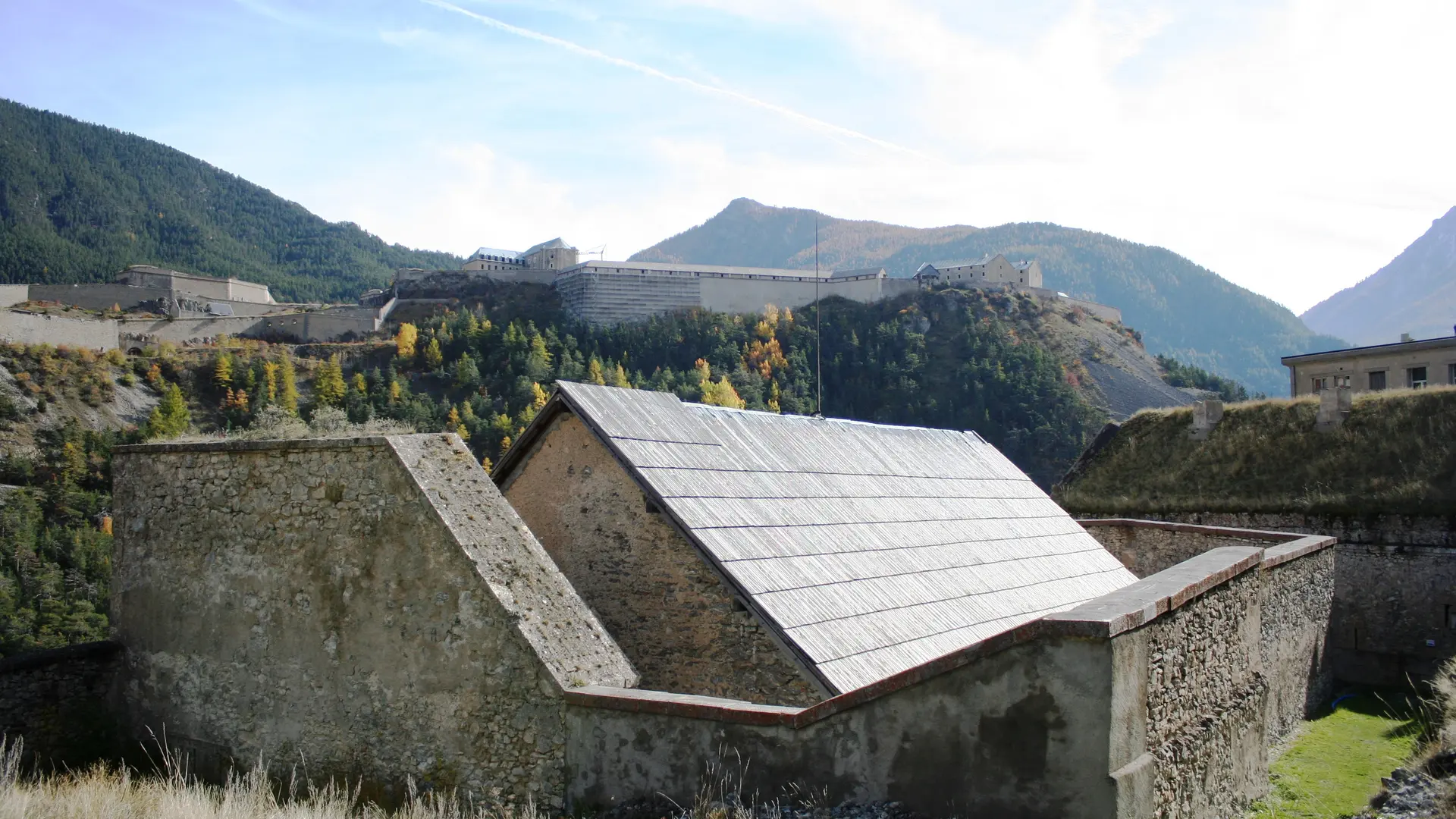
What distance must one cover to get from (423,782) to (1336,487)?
22672mm

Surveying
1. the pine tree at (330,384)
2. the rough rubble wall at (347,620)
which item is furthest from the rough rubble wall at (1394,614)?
the pine tree at (330,384)

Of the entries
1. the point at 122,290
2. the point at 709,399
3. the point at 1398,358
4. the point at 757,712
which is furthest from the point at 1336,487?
the point at 122,290

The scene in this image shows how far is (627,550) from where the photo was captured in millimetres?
9062

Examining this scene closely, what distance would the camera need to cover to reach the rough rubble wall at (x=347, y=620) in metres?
6.78

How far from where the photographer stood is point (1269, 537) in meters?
15.8

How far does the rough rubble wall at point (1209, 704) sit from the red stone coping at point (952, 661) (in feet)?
0.52

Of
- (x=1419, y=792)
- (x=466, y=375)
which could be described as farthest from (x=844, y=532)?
(x=466, y=375)

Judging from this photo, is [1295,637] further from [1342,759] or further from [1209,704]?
[1209,704]

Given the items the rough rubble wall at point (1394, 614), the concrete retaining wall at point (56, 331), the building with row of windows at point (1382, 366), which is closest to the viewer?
the rough rubble wall at point (1394, 614)

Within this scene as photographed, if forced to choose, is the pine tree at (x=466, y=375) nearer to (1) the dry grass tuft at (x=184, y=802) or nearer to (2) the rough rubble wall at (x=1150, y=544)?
(2) the rough rubble wall at (x=1150, y=544)

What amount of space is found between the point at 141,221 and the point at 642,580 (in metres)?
143

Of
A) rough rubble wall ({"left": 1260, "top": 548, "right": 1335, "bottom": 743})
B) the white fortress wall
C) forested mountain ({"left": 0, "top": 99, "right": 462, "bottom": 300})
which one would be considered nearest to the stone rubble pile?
rough rubble wall ({"left": 1260, "top": 548, "right": 1335, "bottom": 743})

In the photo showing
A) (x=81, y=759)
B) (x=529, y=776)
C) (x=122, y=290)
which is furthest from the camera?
(x=122, y=290)

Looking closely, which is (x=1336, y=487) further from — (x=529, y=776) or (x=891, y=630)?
(x=529, y=776)
